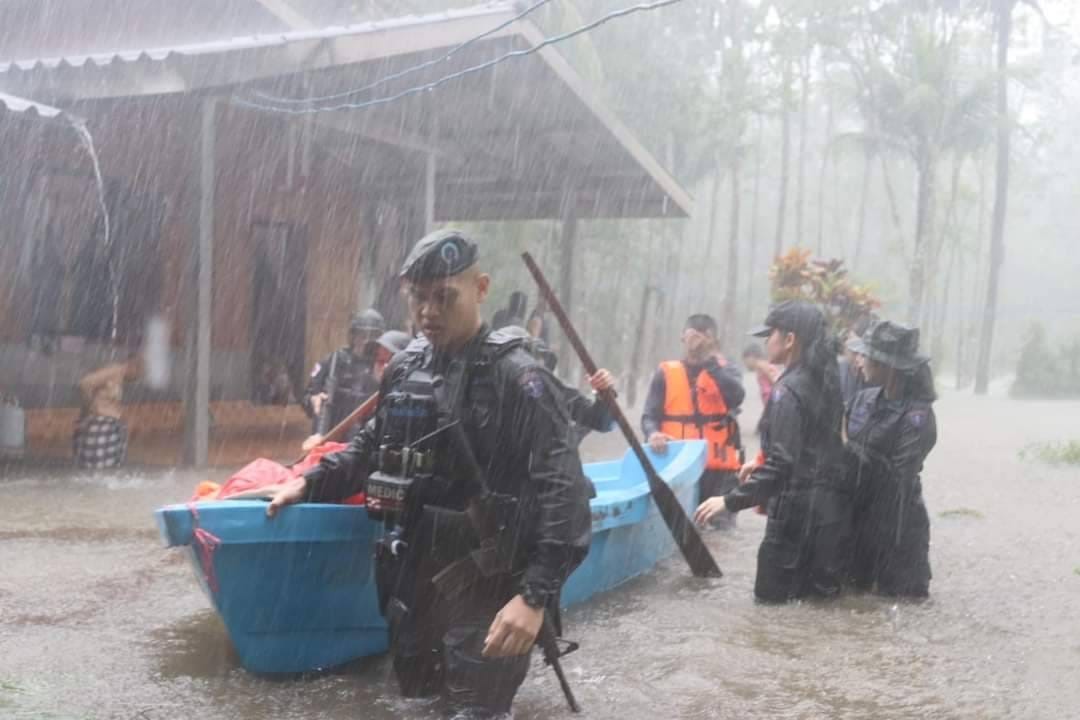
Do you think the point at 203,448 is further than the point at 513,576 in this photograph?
Yes

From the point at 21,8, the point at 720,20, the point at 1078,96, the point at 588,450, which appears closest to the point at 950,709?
the point at 588,450

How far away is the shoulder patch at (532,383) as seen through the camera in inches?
143

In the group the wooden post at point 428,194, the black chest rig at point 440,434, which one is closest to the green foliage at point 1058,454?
the wooden post at point 428,194

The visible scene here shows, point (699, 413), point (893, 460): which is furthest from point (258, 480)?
point (699, 413)

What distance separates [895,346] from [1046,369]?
92.1 feet

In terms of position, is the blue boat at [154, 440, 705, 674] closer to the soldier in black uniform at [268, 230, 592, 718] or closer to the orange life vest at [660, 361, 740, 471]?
the soldier in black uniform at [268, 230, 592, 718]

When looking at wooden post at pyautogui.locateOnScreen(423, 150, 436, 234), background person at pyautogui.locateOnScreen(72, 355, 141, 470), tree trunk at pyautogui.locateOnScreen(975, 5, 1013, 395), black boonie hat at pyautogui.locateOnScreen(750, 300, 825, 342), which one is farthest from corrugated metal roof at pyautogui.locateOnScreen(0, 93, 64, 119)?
tree trunk at pyautogui.locateOnScreen(975, 5, 1013, 395)

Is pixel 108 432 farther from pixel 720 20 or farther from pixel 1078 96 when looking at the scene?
pixel 1078 96

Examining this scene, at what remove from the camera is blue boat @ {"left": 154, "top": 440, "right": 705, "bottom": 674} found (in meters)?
4.18

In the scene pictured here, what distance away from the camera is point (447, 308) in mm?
3764

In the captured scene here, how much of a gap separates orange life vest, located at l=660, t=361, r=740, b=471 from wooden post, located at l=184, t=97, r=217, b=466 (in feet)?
14.9

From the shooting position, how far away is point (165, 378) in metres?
13.1

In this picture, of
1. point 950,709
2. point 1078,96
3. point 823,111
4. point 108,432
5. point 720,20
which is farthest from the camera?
point 1078,96

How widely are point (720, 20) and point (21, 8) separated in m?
22.4
